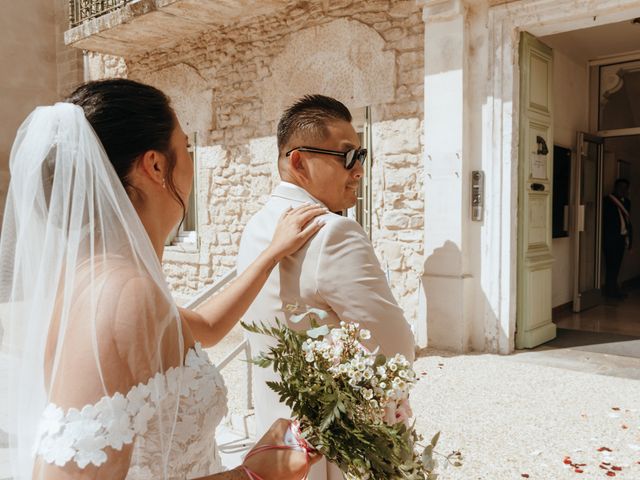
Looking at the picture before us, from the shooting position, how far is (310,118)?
2012 mm

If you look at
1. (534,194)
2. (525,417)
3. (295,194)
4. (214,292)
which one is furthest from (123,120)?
(534,194)

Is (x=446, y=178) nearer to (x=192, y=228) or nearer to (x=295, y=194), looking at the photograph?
(x=295, y=194)

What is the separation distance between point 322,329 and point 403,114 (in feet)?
17.9

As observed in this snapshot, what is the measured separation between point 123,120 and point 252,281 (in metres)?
0.71

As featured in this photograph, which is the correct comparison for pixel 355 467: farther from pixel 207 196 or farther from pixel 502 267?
pixel 207 196

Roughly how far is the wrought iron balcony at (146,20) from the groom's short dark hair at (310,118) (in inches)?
237

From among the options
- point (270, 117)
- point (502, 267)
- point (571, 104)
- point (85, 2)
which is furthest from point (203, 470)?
point (85, 2)

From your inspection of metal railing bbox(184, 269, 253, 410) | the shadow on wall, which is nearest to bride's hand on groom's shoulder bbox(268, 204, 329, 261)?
metal railing bbox(184, 269, 253, 410)

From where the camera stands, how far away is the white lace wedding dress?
110cm

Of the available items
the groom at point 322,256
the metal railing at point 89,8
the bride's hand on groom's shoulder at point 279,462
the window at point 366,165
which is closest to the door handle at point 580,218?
the window at point 366,165

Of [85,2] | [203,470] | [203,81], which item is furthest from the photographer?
[85,2]

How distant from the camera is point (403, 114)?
641 centimetres

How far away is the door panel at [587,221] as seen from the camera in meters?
8.12

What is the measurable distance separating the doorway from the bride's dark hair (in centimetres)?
676
